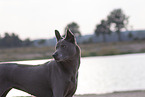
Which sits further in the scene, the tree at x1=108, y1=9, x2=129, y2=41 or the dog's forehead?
the tree at x1=108, y1=9, x2=129, y2=41

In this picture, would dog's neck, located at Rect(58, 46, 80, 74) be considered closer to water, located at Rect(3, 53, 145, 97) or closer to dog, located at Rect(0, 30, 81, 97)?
dog, located at Rect(0, 30, 81, 97)

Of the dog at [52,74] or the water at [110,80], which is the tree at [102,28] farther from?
the dog at [52,74]

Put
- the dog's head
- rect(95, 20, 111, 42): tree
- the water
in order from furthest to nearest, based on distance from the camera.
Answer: rect(95, 20, 111, 42): tree
the water
the dog's head

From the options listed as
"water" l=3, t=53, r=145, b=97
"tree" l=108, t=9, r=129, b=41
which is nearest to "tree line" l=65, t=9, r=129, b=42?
"tree" l=108, t=9, r=129, b=41

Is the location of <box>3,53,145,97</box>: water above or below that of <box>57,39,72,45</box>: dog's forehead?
below

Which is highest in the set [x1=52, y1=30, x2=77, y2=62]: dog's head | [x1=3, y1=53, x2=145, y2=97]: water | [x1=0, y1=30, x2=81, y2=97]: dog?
[x1=52, y1=30, x2=77, y2=62]: dog's head

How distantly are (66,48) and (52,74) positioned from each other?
1.67 ft

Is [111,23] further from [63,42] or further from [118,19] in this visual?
[63,42]

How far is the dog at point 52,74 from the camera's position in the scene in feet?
12.8

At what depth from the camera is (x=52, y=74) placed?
13.1 ft

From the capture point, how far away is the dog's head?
12.4 feet

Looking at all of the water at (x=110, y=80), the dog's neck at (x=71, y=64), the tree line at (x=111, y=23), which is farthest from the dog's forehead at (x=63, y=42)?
the tree line at (x=111, y=23)

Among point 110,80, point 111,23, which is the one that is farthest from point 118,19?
point 110,80

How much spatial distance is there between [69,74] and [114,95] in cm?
620
